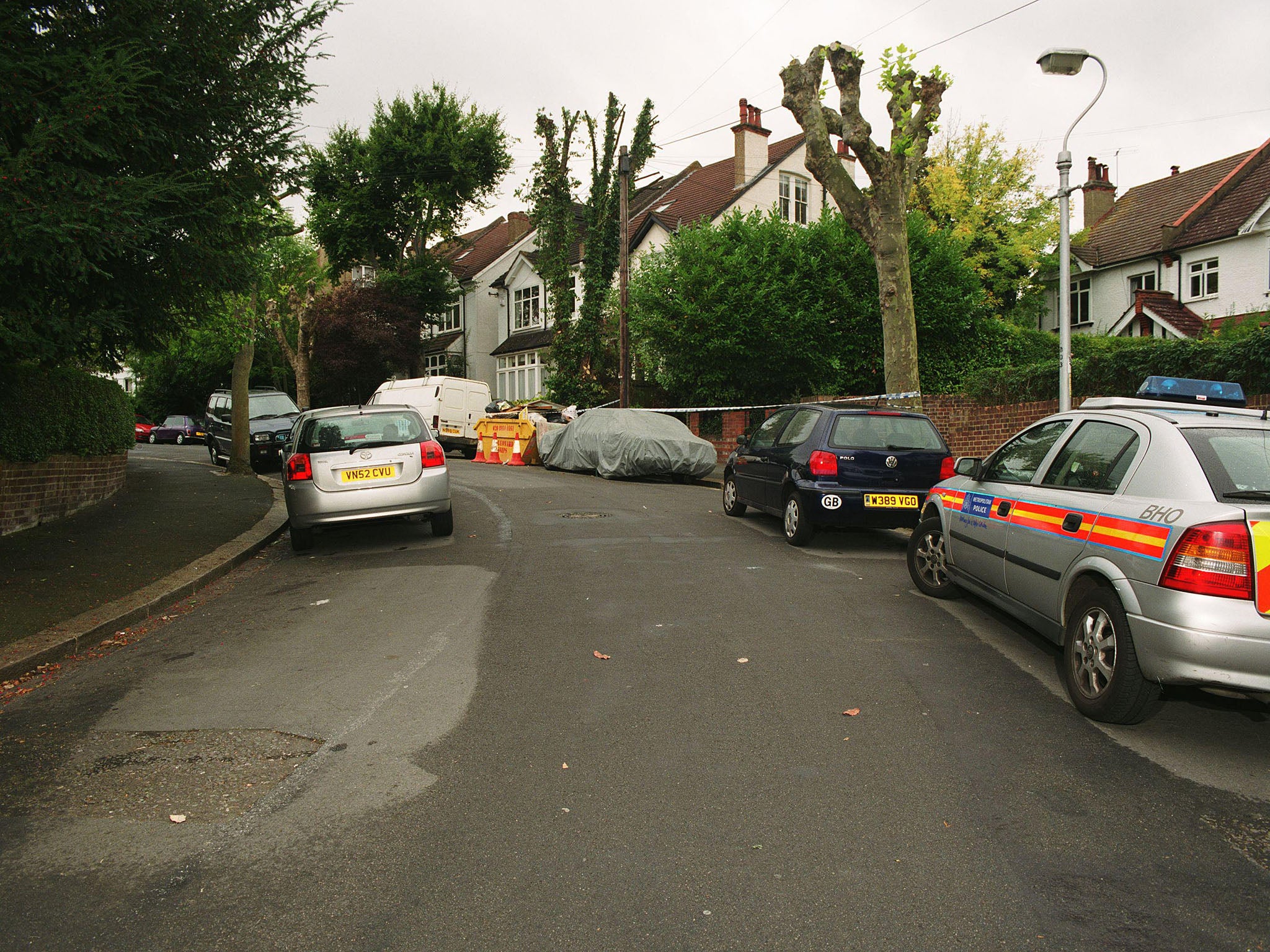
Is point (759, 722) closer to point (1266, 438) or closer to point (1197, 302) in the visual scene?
point (1266, 438)

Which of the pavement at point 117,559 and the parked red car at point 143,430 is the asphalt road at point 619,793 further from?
the parked red car at point 143,430

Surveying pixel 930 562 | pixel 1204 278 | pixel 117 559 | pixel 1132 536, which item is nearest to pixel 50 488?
pixel 117 559

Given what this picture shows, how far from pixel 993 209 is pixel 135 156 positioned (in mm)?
34662

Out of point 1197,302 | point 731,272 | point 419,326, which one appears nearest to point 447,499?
point 731,272

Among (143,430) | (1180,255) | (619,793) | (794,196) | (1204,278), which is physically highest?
(794,196)

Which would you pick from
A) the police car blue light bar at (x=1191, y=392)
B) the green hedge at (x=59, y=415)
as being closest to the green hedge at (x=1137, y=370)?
the police car blue light bar at (x=1191, y=392)

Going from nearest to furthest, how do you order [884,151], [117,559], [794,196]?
[117,559], [884,151], [794,196]

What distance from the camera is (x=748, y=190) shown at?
1405 inches

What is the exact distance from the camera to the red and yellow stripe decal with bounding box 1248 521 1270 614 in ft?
13.6

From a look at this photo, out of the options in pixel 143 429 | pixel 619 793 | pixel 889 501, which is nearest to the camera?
pixel 619 793

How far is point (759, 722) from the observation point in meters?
4.72

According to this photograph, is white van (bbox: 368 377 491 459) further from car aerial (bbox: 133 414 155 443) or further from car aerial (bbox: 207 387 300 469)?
car aerial (bbox: 133 414 155 443)

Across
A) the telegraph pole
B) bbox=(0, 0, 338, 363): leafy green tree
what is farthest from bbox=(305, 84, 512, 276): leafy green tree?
bbox=(0, 0, 338, 363): leafy green tree

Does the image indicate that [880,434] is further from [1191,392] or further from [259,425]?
[259,425]
